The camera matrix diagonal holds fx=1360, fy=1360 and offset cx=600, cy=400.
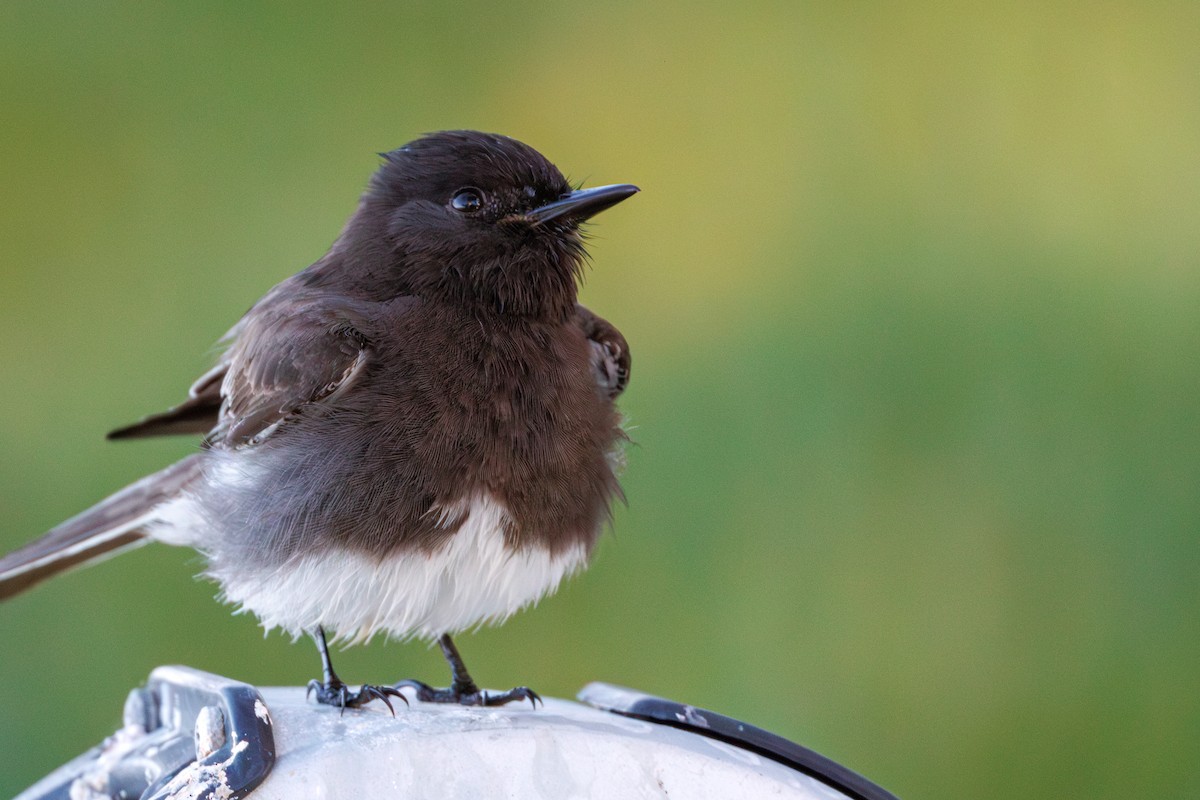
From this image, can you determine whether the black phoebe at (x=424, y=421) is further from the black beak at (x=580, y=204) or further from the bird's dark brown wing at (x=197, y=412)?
the bird's dark brown wing at (x=197, y=412)

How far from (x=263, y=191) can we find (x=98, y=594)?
1.39 metres

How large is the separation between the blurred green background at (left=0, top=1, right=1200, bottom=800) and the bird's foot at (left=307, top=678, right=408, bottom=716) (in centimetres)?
131

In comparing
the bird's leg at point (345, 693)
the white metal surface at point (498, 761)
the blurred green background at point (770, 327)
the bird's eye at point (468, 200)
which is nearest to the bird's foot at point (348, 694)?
the bird's leg at point (345, 693)

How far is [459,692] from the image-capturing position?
302 centimetres

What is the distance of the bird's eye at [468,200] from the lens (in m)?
2.91

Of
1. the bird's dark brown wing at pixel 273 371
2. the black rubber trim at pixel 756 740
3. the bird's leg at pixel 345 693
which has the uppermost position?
the bird's dark brown wing at pixel 273 371

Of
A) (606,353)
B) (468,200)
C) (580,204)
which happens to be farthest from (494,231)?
(606,353)

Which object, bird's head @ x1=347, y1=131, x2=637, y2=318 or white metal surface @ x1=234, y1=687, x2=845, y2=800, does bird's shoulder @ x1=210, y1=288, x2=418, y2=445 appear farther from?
white metal surface @ x1=234, y1=687, x2=845, y2=800

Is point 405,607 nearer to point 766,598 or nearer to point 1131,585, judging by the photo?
point 766,598

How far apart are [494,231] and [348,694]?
1001 mm

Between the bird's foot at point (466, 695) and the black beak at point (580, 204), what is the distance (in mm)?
990

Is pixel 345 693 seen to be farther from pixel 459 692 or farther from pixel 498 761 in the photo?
pixel 498 761

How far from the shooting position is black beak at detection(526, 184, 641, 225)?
279cm

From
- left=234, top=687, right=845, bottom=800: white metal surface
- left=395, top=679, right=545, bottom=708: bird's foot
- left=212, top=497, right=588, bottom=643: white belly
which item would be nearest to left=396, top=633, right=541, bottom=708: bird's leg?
left=395, top=679, right=545, bottom=708: bird's foot
